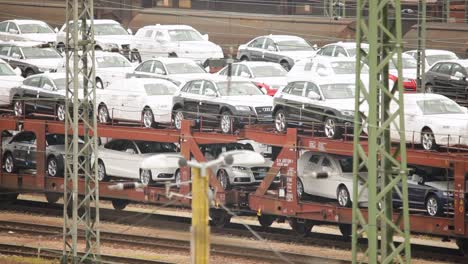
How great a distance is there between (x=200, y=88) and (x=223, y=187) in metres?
3.07

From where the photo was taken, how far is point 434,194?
3400cm

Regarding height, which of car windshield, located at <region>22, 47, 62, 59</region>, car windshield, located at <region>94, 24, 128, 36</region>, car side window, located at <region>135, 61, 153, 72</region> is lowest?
car side window, located at <region>135, 61, 153, 72</region>

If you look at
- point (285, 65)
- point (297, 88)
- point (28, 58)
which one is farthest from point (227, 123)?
point (28, 58)

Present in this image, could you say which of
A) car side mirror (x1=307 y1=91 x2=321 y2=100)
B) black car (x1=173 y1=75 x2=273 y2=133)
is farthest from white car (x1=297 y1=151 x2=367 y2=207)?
black car (x1=173 y1=75 x2=273 y2=133)

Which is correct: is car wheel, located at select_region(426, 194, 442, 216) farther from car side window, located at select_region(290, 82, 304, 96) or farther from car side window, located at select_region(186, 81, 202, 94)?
car side window, located at select_region(186, 81, 202, 94)

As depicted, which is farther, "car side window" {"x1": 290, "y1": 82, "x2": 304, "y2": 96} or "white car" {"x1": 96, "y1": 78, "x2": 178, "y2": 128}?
"white car" {"x1": 96, "y1": 78, "x2": 178, "y2": 128}

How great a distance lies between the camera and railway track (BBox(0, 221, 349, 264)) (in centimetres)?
3341

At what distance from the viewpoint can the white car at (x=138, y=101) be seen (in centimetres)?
4106

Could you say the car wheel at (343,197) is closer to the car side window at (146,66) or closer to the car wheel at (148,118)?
the car wheel at (148,118)

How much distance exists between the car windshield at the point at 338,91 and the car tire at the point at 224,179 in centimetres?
368

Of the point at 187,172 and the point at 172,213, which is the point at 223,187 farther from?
the point at 172,213

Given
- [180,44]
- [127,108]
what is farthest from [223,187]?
[180,44]

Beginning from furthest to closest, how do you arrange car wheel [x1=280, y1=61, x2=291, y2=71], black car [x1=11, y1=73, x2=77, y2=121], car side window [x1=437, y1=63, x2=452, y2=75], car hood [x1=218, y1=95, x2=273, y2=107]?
car wheel [x1=280, y1=61, x2=291, y2=71] → car side window [x1=437, y1=63, x2=452, y2=75] → black car [x1=11, y1=73, x2=77, y2=121] → car hood [x1=218, y1=95, x2=273, y2=107]

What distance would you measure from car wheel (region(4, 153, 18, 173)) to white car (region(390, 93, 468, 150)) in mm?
14898
